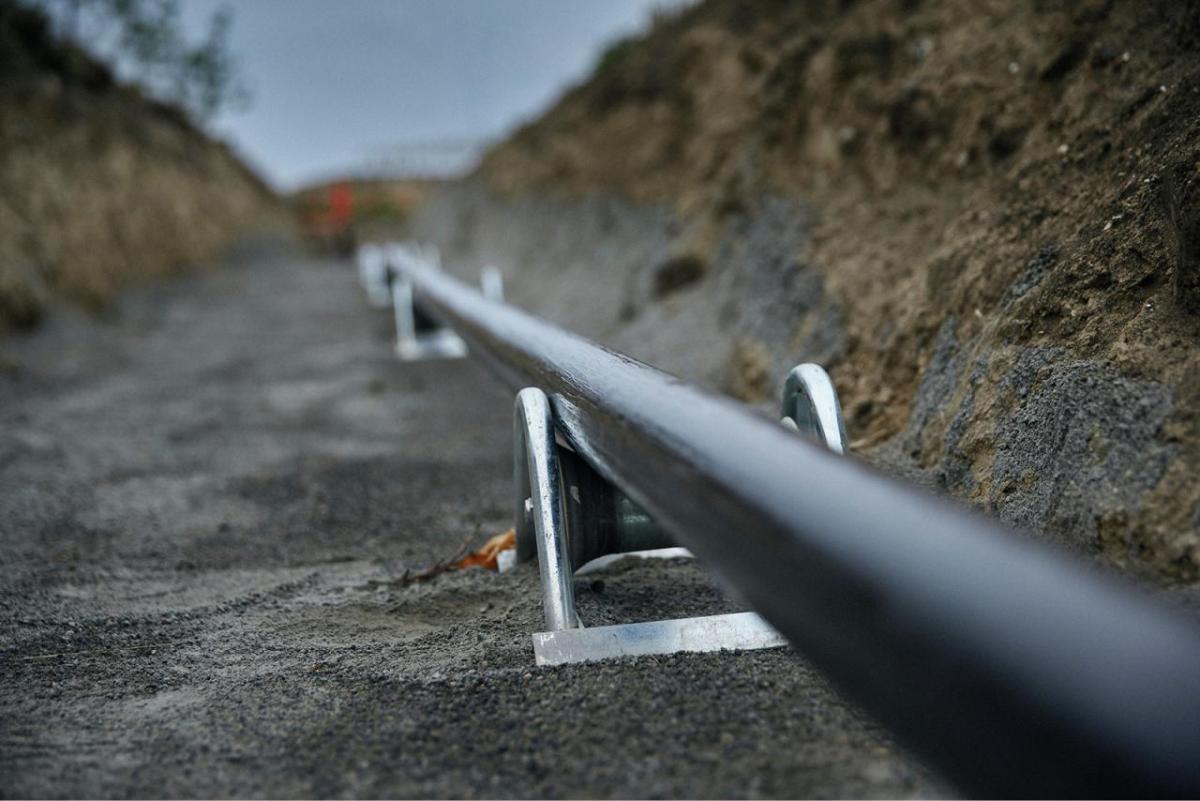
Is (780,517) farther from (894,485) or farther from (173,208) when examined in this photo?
(173,208)

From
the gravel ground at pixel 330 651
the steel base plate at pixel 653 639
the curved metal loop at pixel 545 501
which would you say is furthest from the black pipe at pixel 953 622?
the curved metal loop at pixel 545 501

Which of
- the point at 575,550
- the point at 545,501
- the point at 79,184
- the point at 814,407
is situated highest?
the point at 79,184

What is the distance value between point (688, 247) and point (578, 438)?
179 inches

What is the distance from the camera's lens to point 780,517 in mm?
A: 1419

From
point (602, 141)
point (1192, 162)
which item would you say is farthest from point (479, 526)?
point (602, 141)

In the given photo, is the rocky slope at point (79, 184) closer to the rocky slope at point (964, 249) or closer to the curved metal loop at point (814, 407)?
the rocky slope at point (964, 249)

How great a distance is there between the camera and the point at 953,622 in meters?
1.15

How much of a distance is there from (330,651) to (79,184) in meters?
12.2

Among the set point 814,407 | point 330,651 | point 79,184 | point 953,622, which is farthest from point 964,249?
point 79,184

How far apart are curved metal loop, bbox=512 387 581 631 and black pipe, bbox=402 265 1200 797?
2.63ft

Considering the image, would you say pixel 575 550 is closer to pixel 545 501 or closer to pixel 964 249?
pixel 545 501

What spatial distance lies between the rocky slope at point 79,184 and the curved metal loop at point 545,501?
7.82 m

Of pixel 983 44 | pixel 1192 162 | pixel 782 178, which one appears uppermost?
pixel 983 44

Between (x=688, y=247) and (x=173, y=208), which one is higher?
(x=173, y=208)
